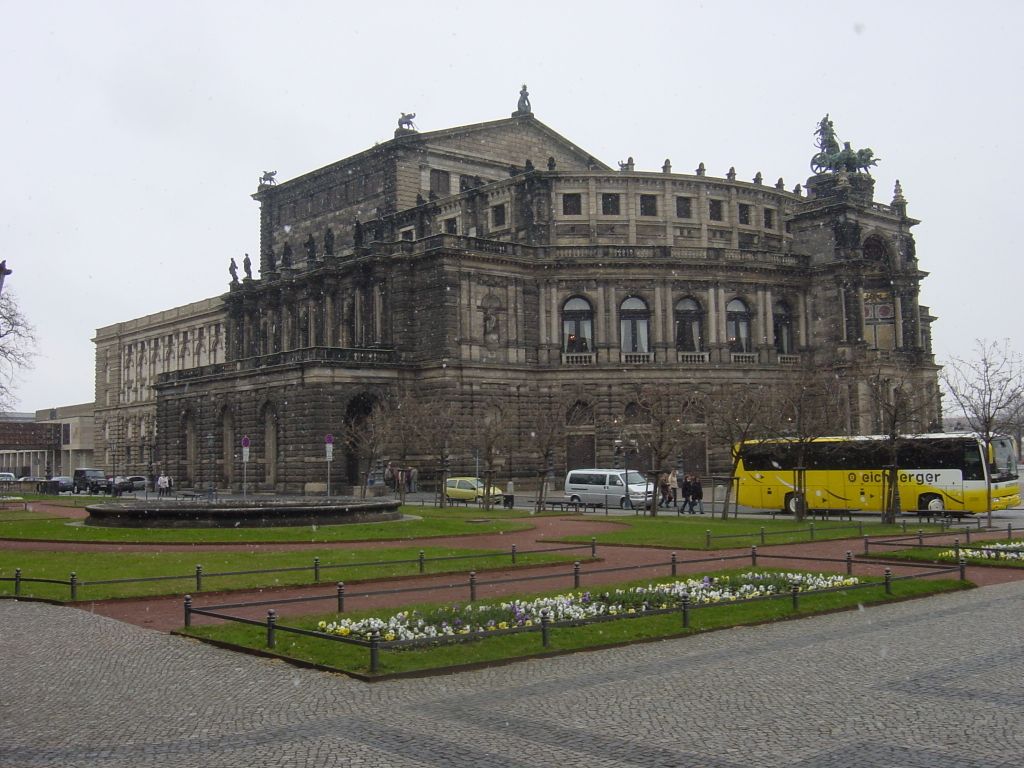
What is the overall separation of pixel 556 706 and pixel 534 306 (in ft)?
205

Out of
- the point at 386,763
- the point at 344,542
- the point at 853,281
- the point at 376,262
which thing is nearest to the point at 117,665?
the point at 386,763

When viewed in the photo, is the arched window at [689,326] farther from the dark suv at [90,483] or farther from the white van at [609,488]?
the dark suv at [90,483]

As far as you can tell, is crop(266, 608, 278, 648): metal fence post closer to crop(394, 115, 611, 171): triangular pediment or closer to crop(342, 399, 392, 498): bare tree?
crop(342, 399, 392, 498): bare tree

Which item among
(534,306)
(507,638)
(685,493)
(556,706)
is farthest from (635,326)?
(556,706)

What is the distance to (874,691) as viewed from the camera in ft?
46.0

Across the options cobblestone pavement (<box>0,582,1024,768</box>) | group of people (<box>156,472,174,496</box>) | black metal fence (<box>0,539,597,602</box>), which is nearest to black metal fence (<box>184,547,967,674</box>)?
cobblestone pavement (<box>0,582,1024,768</box>)

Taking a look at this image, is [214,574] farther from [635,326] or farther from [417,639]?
[635,326]

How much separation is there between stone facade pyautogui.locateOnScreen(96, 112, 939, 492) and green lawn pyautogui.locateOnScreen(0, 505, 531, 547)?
2639 centimetres

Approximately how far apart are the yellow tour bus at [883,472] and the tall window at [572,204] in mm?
31642

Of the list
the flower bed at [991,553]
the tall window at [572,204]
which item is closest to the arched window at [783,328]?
the tall window at [572,204]

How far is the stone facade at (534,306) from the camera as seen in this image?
234ft

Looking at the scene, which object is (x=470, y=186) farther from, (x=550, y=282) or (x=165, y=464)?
(x=165, y=464)

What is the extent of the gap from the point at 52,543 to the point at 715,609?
23.2m

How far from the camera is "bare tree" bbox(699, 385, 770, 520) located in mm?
48122
